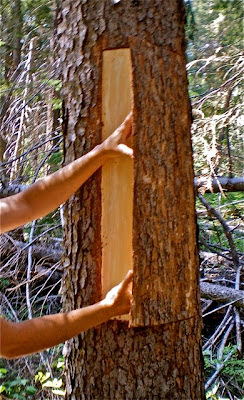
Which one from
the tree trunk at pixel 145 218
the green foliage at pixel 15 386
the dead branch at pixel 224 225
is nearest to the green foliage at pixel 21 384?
the green foliage at pixel 15 386

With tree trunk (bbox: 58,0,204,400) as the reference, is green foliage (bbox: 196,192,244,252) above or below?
below

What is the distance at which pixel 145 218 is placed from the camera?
5.64 feet

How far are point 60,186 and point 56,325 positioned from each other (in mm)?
524

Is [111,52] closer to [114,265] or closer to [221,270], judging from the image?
[114,265]

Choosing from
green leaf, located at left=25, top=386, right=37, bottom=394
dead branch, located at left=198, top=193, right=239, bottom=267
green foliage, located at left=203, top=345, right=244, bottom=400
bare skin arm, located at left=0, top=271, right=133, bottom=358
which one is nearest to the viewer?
bare skin arm, located at left=0, top=271, right=133, bottom=358

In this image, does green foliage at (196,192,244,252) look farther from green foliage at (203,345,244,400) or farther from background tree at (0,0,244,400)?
green foliage at (203,345,244,400)

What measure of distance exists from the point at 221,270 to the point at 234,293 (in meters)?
0.80

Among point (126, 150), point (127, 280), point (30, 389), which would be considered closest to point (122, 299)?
point (127, 280)

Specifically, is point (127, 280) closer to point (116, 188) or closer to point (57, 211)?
point (116, 188)

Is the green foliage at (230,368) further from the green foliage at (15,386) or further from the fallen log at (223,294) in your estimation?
the green foliage at (15,386)

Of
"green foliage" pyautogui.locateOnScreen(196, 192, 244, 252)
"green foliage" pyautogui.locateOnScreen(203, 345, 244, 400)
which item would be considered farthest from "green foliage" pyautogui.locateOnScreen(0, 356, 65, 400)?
"green foliage" pyautogui.locateOnScreen(196, 192, 244, 252)

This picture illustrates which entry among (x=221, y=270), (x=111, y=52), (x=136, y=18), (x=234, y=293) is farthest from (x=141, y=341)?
(x=221, y=270)

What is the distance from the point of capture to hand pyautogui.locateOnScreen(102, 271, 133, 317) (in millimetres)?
1711

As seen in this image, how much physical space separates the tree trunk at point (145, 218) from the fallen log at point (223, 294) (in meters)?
1.78
